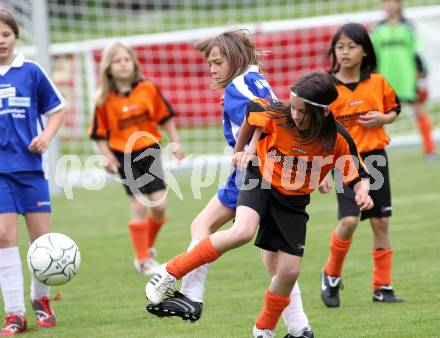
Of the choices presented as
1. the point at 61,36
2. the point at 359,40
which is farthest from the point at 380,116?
the point at 61,36

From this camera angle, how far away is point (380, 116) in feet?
19.4

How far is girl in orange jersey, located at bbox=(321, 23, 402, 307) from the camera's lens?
5.98 m

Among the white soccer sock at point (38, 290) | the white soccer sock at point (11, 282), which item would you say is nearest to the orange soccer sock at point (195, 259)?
the white soccer sock at point (11, 282)

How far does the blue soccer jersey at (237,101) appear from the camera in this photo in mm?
4984

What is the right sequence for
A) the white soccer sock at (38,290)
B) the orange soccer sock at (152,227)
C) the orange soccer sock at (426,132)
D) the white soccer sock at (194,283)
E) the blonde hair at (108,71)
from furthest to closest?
1. the orange soccer sock at (426,132)
2. the orange soccer sock at (152,227)
3. the blonde hair at (108,71)
4. the white soccer sock at (38,290)
5. the white soccer sock at (194,283)

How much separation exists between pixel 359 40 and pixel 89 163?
25.2 ft

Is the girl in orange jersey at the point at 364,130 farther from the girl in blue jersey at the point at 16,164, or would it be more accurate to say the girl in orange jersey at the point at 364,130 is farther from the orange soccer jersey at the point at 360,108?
the girl in blue jersey at the point at 16,164

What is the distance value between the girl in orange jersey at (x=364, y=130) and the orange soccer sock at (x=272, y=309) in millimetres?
1202

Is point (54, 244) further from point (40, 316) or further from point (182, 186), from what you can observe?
point (182, 186)

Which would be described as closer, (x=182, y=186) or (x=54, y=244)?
(x=54, y=244)

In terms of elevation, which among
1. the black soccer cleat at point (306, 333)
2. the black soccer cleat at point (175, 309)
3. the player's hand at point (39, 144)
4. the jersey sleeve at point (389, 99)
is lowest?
the black soccer cleat at point (306, 333)

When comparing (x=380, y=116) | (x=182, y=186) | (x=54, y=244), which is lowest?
(x=182, y=186)

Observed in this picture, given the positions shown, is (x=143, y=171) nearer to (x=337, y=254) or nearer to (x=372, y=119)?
(x=337, y=254)

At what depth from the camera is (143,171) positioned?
779cm
